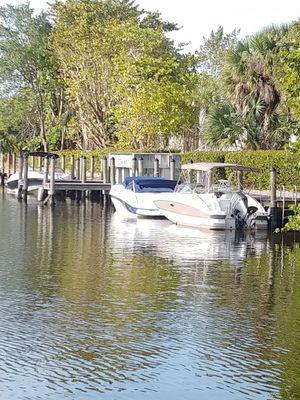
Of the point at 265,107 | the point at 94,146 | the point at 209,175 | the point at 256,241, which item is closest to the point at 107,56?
the point at 94,146

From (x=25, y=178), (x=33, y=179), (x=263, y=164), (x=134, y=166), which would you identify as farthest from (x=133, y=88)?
(x=263, y=164)

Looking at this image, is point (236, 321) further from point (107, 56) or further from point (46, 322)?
point (107, 56)

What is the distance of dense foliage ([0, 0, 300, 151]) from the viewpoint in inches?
1705

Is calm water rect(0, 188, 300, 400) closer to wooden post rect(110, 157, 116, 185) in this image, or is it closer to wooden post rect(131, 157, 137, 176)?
wooden post rect(131, 157, 137, 176)

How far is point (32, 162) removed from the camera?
67688mm

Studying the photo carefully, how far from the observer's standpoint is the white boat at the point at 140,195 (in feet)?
122

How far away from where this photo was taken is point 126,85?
57.3 meters

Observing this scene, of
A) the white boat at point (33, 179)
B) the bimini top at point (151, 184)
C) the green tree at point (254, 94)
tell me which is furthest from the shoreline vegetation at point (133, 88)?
the white boat at point (33, 179)

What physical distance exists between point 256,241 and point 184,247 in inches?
138

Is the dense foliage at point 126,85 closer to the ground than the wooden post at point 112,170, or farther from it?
farther from it

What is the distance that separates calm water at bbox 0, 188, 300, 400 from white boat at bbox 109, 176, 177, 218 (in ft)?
24.3

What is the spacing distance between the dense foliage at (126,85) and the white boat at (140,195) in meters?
5.82

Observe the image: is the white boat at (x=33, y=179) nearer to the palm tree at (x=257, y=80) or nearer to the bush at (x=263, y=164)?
the palm tree at (x=257, y=80)

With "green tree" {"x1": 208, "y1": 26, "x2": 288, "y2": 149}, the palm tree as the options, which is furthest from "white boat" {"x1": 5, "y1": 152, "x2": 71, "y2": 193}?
the palm tree
